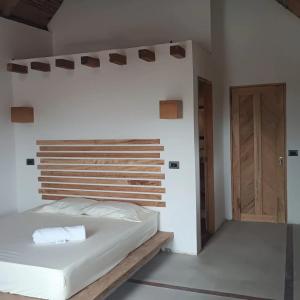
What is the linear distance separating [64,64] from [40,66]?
0.37m

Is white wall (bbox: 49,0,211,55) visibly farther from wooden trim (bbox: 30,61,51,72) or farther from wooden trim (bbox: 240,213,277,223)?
wooden trim (bbox: 240,213,277,223)

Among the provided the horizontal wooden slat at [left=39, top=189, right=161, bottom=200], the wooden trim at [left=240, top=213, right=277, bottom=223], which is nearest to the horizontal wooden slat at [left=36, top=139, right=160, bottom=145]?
the horizontal wooden slat at [left=39, top=189, right=161, bottom=200]

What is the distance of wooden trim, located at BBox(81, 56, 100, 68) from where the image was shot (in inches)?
173

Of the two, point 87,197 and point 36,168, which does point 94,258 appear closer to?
point 87,197

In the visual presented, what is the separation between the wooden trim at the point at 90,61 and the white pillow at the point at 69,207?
5.26 ft

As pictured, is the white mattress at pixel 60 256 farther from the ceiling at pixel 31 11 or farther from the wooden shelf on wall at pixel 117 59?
the ceiling at pixel 31 11

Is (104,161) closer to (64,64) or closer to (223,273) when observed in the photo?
(64,64)

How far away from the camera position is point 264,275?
3.78 metres

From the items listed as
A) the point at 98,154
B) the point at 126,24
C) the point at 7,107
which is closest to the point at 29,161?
the point at 7,107

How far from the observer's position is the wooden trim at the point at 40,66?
15.4ft

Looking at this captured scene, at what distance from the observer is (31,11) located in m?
5.36

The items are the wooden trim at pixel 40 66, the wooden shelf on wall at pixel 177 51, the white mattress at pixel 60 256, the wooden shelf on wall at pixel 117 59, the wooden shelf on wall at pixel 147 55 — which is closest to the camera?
the white mattress at pixel 60 256

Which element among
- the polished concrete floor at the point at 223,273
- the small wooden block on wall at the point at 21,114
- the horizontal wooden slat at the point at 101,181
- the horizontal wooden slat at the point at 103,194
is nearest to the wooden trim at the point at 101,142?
the small wooden block on wall at the point at 21,114

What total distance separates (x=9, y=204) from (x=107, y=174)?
1.42 m
